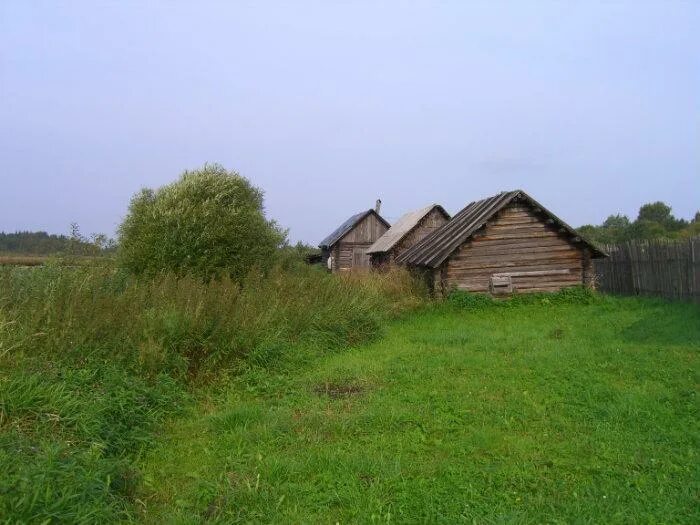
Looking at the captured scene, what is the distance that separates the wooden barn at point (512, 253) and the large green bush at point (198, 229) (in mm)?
5814

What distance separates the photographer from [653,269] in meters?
17.7

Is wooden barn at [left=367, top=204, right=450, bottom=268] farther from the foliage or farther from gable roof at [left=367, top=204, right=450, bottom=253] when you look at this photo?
the foliage

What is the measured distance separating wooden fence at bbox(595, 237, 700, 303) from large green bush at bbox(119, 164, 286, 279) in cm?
1211

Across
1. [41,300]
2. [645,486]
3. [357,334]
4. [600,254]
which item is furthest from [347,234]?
[645,486]

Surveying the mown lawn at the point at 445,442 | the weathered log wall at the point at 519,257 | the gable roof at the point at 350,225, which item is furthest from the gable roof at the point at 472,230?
the gable roof at the point at 350,225

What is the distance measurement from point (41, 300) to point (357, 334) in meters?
6.36

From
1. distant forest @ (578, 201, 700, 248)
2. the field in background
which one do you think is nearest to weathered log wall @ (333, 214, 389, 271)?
distant forest @ (578, 201, 700, 248)

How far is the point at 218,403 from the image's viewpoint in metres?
7.50

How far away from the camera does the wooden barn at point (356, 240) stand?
40500mm

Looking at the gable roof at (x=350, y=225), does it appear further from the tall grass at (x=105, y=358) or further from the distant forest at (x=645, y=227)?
the tall grass at (x=105, y=358)

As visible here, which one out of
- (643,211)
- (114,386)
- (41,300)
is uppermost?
(643,211)

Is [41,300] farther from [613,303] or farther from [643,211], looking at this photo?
[643,211]

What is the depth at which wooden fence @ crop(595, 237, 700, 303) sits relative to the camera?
15.6 meters

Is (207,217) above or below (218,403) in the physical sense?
above
